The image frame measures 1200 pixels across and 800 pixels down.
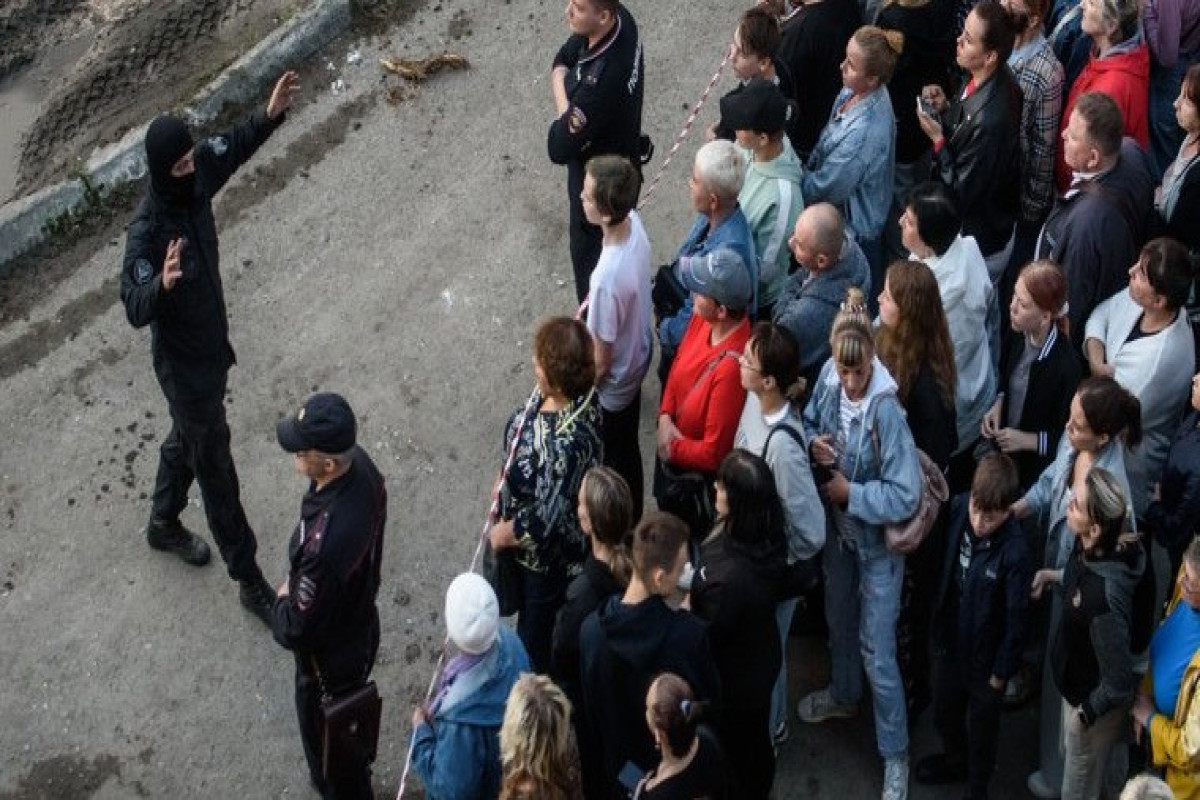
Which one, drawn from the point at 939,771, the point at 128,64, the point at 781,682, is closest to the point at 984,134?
the point at 781,682

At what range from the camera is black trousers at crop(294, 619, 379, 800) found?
5.69 metres

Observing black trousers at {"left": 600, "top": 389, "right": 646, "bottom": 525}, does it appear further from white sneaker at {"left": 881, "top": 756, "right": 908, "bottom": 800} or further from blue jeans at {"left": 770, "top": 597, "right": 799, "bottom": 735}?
white sneaker at {"left": 881, "top": 756, "right": 908, "bottom": 800}

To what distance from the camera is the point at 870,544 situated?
18.6 feet

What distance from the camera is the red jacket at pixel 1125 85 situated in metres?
6.87

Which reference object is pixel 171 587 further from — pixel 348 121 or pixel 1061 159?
pixel 1061 159

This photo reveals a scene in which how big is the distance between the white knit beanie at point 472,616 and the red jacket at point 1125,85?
3408 millimetres

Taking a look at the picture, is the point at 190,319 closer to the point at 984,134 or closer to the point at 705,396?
the point at 705,396

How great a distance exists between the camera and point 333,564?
533 centimetres

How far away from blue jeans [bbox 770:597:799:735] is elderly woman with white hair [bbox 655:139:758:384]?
1168 millimetres

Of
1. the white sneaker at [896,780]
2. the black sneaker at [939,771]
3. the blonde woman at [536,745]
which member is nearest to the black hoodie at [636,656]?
the blonde woman at [536,745]

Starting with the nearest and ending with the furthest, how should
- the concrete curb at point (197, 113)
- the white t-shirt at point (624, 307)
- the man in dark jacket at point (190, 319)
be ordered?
the man in dark jacket at point (190, 319)
the white t-shirt at point (624, 307)
the concrete curb at point (197, 113)

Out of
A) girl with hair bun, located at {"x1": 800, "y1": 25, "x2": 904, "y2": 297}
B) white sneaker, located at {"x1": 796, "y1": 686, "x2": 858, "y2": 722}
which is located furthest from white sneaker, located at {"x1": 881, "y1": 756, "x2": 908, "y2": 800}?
girl with hair bun, located at {"x1": 800, "y1": 25, "x2": 904, "y2": 297}

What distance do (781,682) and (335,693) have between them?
5.37 ft

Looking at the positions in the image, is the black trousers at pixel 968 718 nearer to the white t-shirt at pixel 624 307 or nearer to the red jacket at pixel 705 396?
the red jacket at pixel 705 396
